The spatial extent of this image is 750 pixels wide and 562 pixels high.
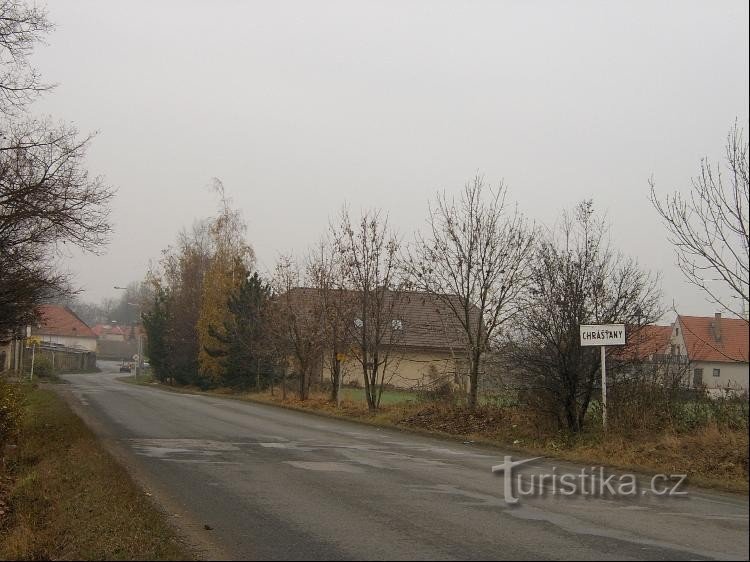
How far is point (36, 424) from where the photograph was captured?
740 inches

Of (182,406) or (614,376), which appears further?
(182,406)

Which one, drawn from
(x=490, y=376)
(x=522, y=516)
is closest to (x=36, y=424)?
(x=490, y=376)

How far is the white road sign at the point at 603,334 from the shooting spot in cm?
1363

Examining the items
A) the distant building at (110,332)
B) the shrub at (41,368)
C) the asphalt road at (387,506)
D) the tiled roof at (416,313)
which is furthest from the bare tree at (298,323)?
the distant building at (110,332)

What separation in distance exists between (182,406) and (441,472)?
16.4m

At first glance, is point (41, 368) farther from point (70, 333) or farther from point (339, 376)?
point (70, 333)

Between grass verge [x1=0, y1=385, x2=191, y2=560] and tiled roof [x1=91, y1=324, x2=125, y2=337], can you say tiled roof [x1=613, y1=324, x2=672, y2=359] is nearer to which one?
grass verge [x1=0, y1=385, x2=191, y2=560]

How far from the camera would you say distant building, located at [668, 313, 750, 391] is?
3.75 m

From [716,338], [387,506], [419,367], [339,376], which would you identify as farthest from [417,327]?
[716,338]

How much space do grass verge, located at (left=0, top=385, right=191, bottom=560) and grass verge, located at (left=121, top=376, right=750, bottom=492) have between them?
4381mm

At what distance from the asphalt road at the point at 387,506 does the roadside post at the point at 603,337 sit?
229 centimetres

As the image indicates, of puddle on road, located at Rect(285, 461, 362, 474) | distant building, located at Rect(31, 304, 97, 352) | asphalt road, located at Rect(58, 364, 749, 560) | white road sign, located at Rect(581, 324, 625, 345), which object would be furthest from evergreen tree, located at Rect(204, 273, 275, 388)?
distant building, located at Rect(31, 304, 97, 352)

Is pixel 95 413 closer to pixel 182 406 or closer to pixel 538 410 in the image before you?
pixel 182 406

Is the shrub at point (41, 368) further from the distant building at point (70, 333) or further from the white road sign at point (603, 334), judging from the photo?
the distant building at point (70, 333)
